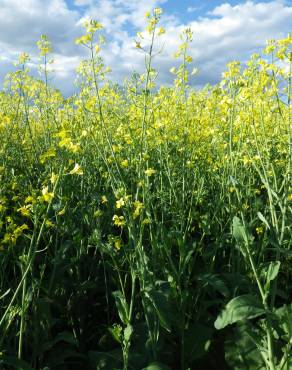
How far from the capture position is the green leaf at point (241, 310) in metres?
1.86

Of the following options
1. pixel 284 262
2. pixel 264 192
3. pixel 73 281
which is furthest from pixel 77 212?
pixel 264 192

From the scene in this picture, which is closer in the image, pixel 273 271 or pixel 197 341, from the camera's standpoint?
pixel 273 271

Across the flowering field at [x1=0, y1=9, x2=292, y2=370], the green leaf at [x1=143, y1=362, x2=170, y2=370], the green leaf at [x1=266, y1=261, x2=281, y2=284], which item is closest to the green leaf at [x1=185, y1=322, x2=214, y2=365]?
the flowering field at [x1=0, y1=9, x2=292, y2=370]

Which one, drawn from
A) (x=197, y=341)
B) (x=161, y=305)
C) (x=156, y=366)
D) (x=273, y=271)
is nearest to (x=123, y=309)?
(x=161, y=305)

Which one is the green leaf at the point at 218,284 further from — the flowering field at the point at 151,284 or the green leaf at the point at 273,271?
the green leaf at the point at 273,271

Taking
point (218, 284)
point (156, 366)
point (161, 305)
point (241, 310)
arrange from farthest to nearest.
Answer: point (218, 284)
point (161, 305)
point (156, 366)
point (241, 310)

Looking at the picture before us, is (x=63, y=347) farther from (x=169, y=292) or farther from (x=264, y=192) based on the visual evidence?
(x=264, y=192)

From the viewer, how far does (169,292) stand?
7.70 feet

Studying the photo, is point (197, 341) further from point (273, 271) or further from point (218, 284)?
point (273, 271)

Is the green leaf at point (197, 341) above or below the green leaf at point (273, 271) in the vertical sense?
below

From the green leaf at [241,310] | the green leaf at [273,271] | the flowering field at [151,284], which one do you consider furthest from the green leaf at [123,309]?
the green leaf at [273,271]

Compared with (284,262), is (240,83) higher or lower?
higher

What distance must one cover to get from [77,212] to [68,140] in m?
1.78

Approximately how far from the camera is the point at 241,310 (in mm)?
1875
